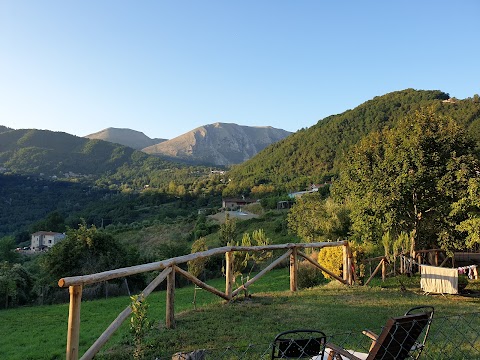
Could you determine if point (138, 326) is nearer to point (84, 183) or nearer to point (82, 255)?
point (82, 255)

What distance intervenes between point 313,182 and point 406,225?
53.9 m

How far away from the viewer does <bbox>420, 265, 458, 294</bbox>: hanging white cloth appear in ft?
28.4

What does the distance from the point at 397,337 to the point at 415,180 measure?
8.04m

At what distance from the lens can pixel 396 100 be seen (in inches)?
2692

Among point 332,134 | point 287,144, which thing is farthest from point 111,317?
point 287,144

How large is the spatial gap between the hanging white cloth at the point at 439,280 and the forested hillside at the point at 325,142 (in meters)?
49.0

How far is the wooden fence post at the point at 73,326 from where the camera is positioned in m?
4.50

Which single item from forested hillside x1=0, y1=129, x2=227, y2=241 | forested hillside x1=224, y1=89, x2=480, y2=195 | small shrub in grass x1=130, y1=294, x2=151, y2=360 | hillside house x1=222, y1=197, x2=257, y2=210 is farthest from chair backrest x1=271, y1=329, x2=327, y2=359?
forested hillside x1=0, y1=129, x2=227, y2=241

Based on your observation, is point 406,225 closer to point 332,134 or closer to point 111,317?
point 111,317

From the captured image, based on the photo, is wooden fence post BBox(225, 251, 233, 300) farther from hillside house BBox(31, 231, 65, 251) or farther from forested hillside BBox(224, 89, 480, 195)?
hillside house BBox(31, 231, 65, 251)

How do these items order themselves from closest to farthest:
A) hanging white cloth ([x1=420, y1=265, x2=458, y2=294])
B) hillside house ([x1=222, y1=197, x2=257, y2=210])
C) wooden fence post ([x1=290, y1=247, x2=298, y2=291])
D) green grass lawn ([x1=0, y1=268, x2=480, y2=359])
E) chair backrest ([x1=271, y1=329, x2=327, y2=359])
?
chair backrest ([x1=271, y1=329, x2=327, y2=359]) < green grass lawn ([x1=0, y1=268, x2=480, y2=359]) < hanging white cloth ([x1=420, y1=265, x2=458, y2=294]) < wooden fence post ([x1=290, y1=247, x2=298, y2=291]) < hillside house ([x1=222, y1=197, x2=257, y2=210])

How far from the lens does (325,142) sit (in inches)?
2803

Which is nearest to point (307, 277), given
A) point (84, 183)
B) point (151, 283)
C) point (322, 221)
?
point (322, 221)

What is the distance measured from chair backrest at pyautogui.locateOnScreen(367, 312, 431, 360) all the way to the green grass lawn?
2268 mm
